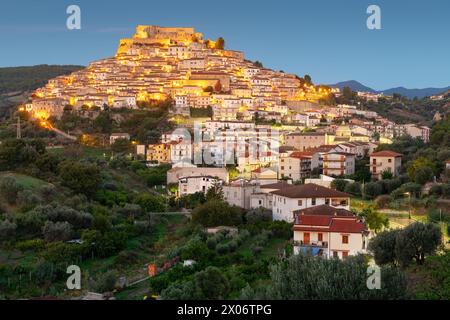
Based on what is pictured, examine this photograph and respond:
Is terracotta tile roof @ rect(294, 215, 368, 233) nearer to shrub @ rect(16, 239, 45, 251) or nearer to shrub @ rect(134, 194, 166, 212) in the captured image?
shrub @ rect(16, 239, 45, 251)

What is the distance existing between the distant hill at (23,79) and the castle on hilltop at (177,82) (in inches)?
544

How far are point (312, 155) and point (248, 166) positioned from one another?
13.2 ft

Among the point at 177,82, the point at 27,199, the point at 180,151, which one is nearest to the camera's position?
the point at 27,199

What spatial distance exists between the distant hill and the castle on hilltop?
45.3 feet

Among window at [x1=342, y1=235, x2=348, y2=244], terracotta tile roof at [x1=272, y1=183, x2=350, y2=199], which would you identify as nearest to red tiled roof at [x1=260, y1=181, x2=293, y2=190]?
terracotta tile roof at [x1=272, y1=183, x2=350, y2=199]

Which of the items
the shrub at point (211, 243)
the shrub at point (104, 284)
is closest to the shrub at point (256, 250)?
the shrub at point (211, 243)

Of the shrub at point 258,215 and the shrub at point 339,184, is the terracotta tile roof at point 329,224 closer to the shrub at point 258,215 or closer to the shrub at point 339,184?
the shrub at point 258,215

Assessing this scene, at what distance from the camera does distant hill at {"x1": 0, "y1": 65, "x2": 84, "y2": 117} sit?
73738 millimetres

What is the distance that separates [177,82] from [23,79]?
121 ft

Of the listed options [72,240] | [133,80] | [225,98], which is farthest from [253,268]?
[133,80]

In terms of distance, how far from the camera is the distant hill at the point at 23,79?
7374 centimetres

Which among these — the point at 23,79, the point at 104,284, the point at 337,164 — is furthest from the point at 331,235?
the point at 23,79

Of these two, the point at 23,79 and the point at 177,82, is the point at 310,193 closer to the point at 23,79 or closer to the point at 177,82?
the point at 177,82

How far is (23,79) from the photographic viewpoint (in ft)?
278
